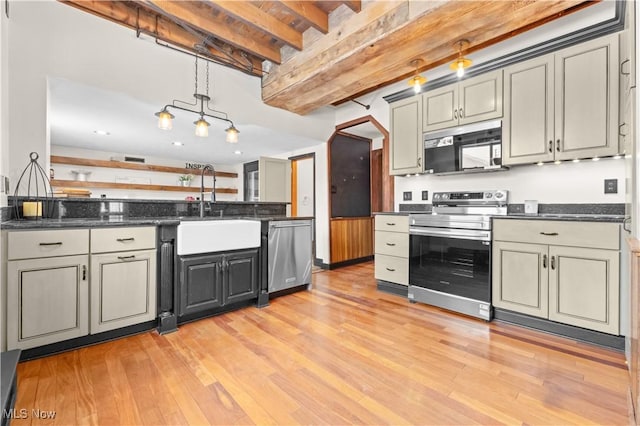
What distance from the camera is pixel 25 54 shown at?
2.24m

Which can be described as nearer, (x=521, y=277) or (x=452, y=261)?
(x=521, y=277)

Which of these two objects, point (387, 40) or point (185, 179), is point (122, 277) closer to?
point (387, 40)

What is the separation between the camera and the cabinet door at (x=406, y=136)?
3238 millimetres

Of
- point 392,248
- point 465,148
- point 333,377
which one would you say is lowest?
point 333,377

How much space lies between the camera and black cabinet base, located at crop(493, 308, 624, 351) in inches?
76.4

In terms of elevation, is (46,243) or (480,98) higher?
(480,98)

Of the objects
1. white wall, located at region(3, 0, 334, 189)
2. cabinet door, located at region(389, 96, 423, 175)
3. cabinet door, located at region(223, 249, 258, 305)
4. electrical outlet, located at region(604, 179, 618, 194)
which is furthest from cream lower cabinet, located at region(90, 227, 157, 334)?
electrical outlet, located at region(604, 179, 618, 194)

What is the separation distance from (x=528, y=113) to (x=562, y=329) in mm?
1776

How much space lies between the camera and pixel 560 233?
2.11 meters

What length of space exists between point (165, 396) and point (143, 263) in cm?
105

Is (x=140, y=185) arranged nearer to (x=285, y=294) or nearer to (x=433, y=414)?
(x=285, y=294)

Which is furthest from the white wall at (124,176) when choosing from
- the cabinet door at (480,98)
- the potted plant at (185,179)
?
the cabinet door at (480,98)

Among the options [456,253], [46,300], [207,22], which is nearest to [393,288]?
[456,253]

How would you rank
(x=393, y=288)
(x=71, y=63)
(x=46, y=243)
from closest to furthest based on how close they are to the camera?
(x=46, y=243) < (x=71, y=63) < (x=393, y=288)
